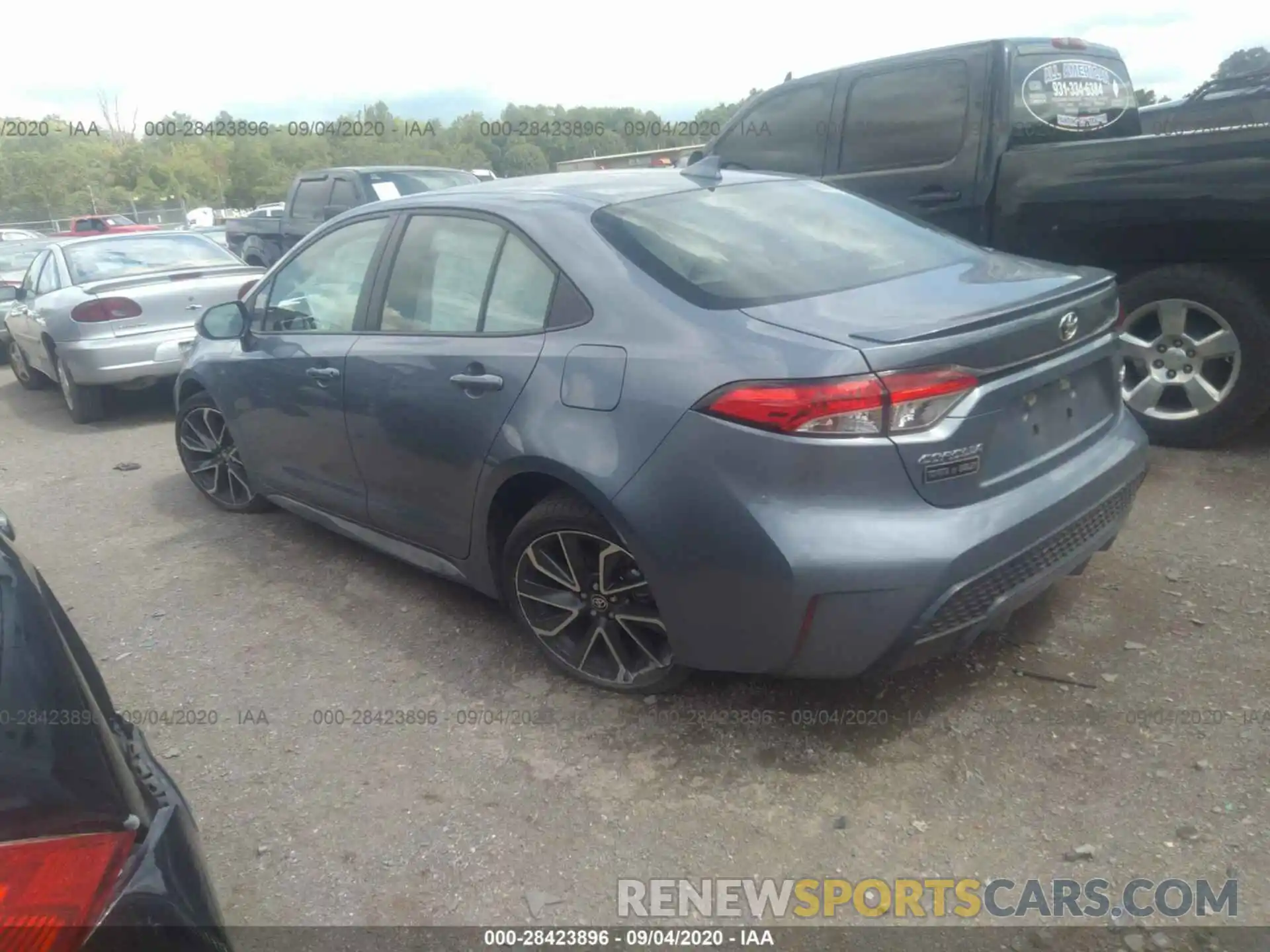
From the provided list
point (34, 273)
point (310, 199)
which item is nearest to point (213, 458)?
point (34, 273)

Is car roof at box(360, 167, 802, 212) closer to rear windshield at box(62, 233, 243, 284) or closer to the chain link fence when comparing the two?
rear windshield at box(62, 233, 243, 284)

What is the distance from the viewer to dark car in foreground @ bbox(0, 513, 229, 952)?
132cm

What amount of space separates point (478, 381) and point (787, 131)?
383 cm

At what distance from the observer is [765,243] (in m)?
3.17

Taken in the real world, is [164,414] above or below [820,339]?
below

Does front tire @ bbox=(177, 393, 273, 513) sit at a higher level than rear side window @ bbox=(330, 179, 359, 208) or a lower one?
lower

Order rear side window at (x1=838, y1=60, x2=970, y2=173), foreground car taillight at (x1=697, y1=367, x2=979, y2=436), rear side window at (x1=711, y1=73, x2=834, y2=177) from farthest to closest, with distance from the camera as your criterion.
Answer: rear side window at (x1=711, y1=73, x2=834, y2=177)
rear side window at (x1=838, y1=60, x2=970, y2=173)
foreground car taillight at (x1=697, y1=367, x2=979, y2=436)

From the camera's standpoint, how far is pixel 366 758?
304cm

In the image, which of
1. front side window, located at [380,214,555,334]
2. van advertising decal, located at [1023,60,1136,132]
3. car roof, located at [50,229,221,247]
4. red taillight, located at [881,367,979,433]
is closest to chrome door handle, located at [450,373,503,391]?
front side window, located at [380,214,555,334]

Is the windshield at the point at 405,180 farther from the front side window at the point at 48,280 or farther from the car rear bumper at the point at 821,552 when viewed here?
the car rear bumper at the point at 821,552

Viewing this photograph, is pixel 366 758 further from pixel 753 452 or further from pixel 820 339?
pixel 820 339

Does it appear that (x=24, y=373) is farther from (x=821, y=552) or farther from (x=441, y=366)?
(x=821, y=552)

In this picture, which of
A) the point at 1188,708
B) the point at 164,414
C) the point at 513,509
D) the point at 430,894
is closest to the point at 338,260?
the point at 513,509

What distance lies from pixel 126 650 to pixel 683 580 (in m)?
2.39
